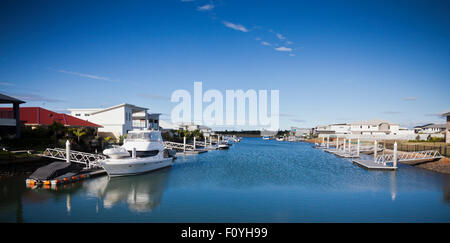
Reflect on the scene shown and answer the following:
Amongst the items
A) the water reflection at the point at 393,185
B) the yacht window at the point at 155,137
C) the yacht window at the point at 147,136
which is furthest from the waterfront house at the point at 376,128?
the yacht window at the point at 147,136

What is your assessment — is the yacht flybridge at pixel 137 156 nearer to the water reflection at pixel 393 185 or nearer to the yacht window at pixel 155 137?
the yacht window at pixel 155 137

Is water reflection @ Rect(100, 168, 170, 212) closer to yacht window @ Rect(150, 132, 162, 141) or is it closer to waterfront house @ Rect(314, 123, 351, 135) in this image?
yacht window @ Rect(150, 132, 162, 141)

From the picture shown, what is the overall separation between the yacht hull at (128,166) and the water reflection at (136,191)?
49 centimetres

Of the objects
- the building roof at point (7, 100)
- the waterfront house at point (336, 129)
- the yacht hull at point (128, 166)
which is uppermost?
the building roof at point (7, 100)

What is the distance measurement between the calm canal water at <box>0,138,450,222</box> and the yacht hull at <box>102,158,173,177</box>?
665 millimetres

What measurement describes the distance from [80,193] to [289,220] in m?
13.4

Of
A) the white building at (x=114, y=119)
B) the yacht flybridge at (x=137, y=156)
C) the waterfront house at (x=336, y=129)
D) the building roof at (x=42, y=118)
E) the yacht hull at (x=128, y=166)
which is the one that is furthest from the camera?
the waterfront house at (x=336, y=129)

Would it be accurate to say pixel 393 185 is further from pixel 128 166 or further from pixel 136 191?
pixel 128 166

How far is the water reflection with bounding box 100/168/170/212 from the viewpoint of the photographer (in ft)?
51.2

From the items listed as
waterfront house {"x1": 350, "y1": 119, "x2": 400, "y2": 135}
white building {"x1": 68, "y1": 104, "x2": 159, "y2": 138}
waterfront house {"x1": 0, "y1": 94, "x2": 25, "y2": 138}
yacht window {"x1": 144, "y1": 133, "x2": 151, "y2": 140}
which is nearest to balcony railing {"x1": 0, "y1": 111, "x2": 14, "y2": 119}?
waterfront house {"x1": 0, "y1": 94, "x2": 25, "y2": 138}

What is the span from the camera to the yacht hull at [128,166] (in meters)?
21.5

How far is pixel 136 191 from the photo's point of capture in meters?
18.6
